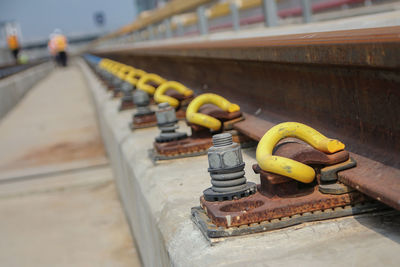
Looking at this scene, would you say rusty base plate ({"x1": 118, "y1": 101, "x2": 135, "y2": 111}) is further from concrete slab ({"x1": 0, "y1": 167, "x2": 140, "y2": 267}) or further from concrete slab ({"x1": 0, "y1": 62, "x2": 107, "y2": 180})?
concrete slab ({"x1": 0, "y1": 62, "x2": 107, "y2": 180})

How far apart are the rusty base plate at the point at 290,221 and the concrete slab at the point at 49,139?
19.6ft

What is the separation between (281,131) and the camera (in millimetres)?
2061

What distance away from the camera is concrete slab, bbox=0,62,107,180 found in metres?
8.24

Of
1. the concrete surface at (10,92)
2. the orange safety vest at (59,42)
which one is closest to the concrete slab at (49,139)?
the concrete surface at (10,92)

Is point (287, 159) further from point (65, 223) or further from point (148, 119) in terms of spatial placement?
point (65, 223)

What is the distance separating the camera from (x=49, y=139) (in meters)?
10.9

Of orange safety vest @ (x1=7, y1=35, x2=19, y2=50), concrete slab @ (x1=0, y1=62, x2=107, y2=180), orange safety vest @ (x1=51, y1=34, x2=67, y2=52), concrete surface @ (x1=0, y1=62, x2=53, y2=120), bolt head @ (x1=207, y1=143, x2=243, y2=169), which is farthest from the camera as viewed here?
orange safety vest @ (x1=7, y1=35, x2=19, y2=50)

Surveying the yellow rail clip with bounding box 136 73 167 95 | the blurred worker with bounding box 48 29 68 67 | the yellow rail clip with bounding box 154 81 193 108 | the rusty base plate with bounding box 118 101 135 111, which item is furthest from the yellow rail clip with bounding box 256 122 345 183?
the blurred worker with bounding box 48 29 68 67

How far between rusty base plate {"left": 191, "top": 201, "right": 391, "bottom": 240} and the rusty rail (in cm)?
9

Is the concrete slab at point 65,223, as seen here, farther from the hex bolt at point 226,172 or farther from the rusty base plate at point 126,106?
the hex bolt at point 226,172

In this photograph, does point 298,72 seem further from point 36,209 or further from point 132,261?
point 36,209

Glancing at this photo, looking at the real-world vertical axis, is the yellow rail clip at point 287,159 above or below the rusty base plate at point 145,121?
above

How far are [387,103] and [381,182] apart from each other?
0.31m

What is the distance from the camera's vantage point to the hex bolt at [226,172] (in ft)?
6.63
